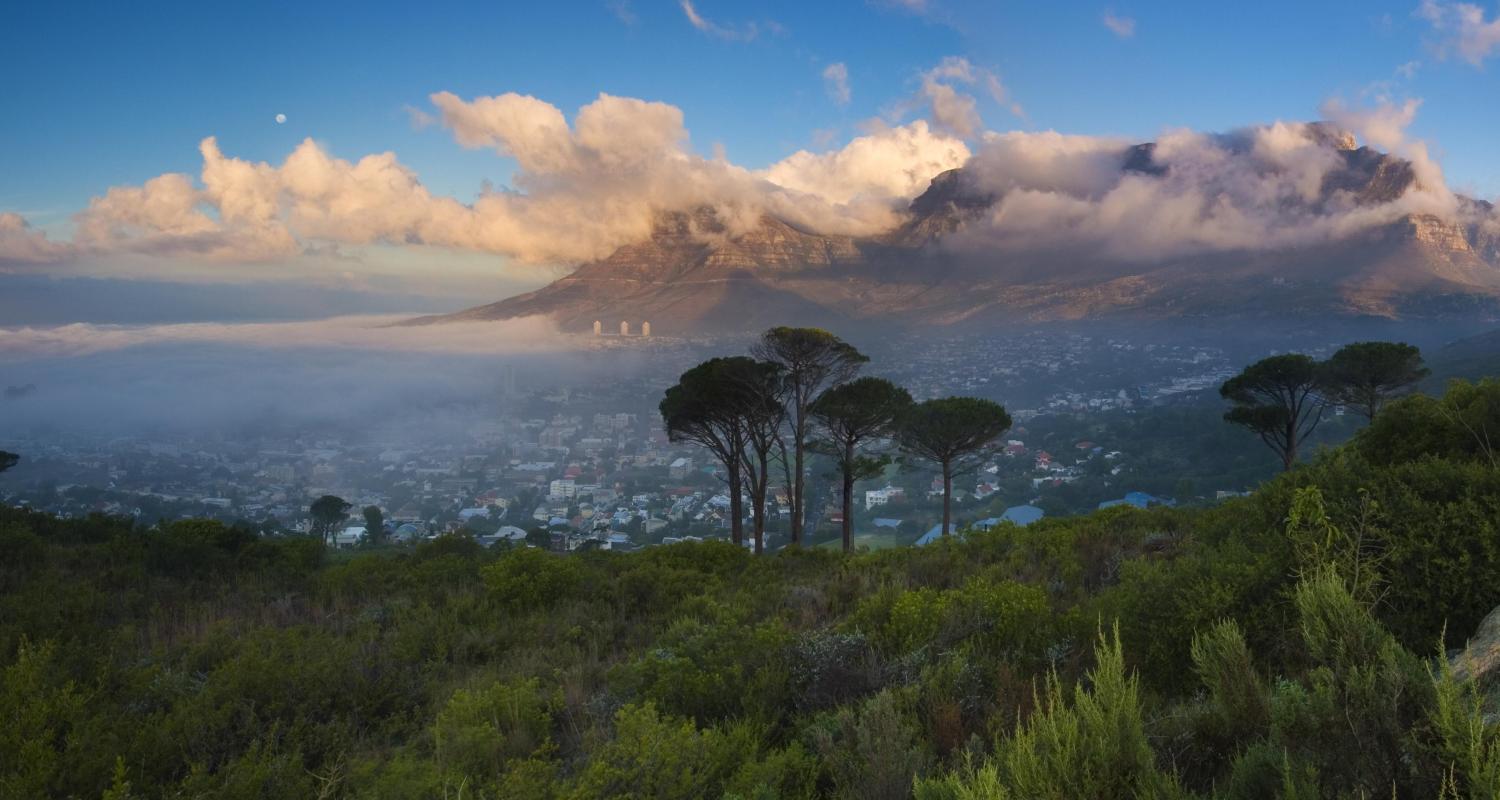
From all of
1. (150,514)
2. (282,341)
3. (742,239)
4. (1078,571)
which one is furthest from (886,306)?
(1078,571)

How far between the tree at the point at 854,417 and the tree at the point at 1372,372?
13920 mm

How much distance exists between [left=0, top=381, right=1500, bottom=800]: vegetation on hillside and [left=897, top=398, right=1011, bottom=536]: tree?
13.7 m

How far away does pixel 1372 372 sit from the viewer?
825 inches

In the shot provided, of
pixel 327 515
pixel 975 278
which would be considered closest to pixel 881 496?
pixel 327 515

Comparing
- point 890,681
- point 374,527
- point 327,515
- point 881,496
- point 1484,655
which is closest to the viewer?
point 1484,655

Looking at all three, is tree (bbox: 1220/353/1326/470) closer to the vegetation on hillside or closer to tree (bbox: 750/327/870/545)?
tree (bbox: 750/327/870/545)

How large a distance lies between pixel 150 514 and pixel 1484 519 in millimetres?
41759

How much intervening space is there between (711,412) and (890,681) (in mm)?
15006

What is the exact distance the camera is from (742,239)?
138750mm

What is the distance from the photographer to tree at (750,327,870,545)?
19.6 metres

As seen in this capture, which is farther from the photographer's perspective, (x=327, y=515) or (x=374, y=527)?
(x=327, y=515)

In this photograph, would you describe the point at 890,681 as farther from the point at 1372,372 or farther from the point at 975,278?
the point at 975,278

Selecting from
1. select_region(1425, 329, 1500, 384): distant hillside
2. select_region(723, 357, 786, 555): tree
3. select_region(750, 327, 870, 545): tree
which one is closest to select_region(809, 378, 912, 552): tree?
select_region(750, 327, 870, 545): tree

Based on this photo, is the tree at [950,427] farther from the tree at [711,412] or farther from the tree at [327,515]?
the tree at [327,515]
